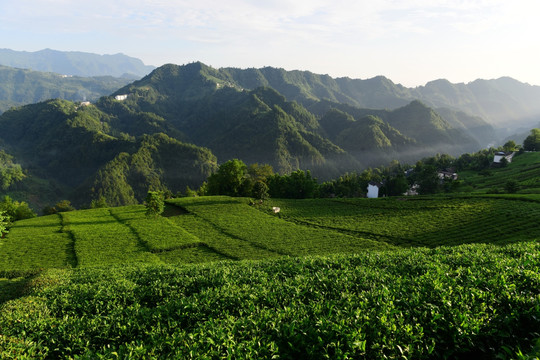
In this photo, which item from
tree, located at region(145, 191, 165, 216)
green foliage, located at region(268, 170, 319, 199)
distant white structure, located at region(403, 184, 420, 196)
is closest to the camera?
tree, located at region(145, 191, 165, 216)

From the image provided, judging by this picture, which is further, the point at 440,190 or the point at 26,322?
the point at 440,190

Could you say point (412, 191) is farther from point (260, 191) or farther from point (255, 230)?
point (255, 230)

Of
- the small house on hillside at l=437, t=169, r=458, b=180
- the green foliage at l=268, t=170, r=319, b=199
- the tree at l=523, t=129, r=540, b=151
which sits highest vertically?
the tree at l=523, t=129, r=540, b=151

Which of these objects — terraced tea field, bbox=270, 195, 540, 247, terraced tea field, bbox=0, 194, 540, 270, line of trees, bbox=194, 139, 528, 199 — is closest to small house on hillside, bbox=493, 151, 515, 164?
line of trees, bbox=194, 139, 528, 199

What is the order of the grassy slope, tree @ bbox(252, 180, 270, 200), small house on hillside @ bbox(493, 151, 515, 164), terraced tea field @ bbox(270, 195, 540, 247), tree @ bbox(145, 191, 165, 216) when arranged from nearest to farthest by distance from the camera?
terraced tea field @ bbox(270, 195, 540, 247) → tree @ bbox(145, 191, 165, 216) → tree @ bbox(252, 180, 270, 200) → the grassy slope → small house on hillside @ bbox(493, 151, 515, 164)

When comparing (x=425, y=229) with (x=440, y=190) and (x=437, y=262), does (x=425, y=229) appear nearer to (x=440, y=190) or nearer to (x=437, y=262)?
(x=437, y=262)

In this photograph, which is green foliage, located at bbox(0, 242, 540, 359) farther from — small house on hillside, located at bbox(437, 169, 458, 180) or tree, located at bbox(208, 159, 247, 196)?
small house on hillside, located at bbox(437, 169, 458, 180)

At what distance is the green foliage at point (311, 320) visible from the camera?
29.0 feet

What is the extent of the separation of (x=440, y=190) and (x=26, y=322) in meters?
106

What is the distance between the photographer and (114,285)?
18.1m

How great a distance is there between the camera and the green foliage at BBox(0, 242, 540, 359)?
8.84 meters

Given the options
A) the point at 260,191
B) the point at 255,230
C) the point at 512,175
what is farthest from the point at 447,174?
the point at 255,230

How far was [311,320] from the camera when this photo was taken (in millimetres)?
9961

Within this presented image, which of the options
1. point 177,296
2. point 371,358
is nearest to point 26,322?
point 177,296
